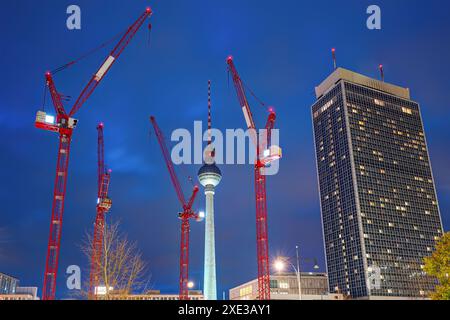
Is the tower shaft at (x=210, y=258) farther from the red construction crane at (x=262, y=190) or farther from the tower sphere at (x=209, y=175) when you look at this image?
the red construction crane at (x=262, y=190)

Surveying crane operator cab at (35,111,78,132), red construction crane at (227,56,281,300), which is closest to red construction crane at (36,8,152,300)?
crane operator cab at (35,111,78,132)

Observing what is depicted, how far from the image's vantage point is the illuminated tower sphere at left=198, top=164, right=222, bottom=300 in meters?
172

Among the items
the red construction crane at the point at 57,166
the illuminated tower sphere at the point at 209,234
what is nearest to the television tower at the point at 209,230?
the illuminated tower sphere at the point at 209,234

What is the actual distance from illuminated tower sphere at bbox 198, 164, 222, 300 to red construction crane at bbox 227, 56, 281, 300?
117 feet

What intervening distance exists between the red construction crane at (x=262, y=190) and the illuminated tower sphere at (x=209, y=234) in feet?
117

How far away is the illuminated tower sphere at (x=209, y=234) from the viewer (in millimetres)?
172375

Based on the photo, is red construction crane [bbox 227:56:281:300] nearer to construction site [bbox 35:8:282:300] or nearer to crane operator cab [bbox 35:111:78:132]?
construction site [bbox 35:8:282:300]
